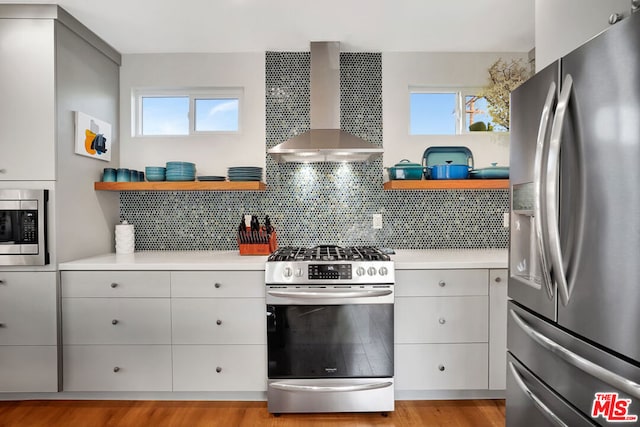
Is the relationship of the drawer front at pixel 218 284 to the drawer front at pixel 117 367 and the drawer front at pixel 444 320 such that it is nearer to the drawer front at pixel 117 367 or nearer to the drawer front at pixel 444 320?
the drawer front at pixel 117 367

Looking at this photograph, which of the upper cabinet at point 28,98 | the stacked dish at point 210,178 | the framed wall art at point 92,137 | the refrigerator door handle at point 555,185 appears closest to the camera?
the refrigerator door handle at point 555,185

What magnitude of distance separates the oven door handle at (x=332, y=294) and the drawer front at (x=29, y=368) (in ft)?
4.93

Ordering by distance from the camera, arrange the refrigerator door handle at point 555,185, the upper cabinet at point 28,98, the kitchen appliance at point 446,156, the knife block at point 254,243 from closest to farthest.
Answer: the refrigerator door handle at point 555,185, the upper cabinet at point 28,98, the knife block at point 254,243, the kitchen appliance at point 446,156

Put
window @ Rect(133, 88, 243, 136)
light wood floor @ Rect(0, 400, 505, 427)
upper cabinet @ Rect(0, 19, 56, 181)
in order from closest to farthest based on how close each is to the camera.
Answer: light wood floor @ Rect(0, 400, 505, 427)
upper cabinet @ Rect(0, 19, 56, 181)
window @ Rect(133, 88, 243, 136)

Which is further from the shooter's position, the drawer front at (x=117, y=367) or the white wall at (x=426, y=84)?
the white wall at (x=426, y=84)

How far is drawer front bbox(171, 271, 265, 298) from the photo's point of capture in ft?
8.34

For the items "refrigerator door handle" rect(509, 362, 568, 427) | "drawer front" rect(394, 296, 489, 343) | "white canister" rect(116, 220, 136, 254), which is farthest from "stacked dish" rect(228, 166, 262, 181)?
"refrigerator door handle" rect(509, 362, 568, 427)

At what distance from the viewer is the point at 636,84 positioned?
90cm

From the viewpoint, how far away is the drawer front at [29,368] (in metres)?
2.51

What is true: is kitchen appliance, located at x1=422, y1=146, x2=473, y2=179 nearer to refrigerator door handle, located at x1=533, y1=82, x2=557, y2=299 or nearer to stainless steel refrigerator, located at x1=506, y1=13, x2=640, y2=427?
stainless steel refrigerator, located at x1=506, y1=13, x2=640, y2=427

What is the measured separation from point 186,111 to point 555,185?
3.00 meters

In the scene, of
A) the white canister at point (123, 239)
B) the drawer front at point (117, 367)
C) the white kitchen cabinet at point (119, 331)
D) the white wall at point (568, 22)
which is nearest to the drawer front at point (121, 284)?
the white kitchen cabinet at point (119, 331)

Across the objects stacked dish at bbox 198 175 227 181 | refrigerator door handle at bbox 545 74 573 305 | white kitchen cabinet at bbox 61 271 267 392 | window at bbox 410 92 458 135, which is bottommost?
white kitchen cabinet at bbox 61 271 267 392

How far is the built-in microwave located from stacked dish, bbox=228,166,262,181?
1.21m
